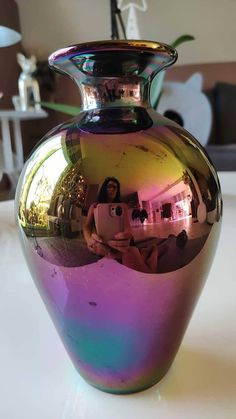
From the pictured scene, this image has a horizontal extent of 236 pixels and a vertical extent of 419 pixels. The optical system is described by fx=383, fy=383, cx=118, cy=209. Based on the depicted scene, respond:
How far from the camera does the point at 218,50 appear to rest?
2.53 m

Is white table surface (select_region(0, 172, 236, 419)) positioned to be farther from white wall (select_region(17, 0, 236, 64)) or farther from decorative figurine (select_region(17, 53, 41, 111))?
white wall (select_region(17, 0, 236, 64))

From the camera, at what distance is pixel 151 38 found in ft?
8.27

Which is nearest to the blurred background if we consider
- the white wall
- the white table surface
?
the white wall

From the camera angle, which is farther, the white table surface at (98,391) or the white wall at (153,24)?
the white wall at (153,24)

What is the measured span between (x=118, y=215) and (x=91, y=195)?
0.07 feet

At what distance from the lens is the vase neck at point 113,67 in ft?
0.80

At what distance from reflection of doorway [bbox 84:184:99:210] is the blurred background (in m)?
2.05

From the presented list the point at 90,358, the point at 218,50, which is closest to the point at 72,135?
the point at 90,358

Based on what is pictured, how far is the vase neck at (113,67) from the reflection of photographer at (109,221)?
0.07 metres

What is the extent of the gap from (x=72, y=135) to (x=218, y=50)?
2580 mm

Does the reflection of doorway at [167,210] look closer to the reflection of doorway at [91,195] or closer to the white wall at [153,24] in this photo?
the reflection of doorway at [91,195]

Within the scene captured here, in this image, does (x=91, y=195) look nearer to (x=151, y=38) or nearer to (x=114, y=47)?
(x=114, y=47)

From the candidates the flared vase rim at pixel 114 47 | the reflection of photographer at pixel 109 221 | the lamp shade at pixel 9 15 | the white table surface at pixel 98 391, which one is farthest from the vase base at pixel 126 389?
the lamp shade at pixel 9 15

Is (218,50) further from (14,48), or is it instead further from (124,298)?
(124,298)
